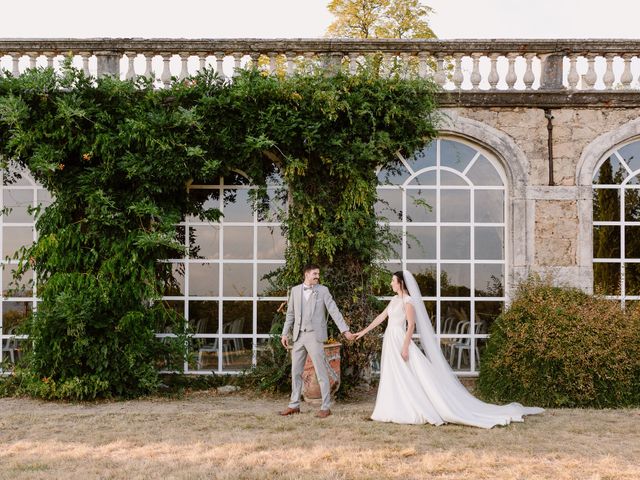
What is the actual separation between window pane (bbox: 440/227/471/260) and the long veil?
6.15ft

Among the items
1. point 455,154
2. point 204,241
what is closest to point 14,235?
point 204,241

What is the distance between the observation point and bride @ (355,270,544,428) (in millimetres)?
6645

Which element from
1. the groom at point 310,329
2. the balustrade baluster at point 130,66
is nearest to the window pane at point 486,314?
the groom at point 310,329

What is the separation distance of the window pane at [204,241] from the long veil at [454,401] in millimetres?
2924

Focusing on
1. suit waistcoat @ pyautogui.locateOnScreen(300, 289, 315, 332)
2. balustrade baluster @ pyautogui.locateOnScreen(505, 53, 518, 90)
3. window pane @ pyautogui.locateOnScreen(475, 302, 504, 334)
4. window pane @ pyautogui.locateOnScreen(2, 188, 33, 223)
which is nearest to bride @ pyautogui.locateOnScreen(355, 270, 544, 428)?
suit waistcoat @ pyautogui.locateOnScreen(300, 289, 315, 332)

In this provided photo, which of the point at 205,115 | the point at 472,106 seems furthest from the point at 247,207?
the point at 472,106

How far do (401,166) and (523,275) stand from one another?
2.22 meters

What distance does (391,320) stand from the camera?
712 cm

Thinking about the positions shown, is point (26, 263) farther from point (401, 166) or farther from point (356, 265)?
point (401, 166)

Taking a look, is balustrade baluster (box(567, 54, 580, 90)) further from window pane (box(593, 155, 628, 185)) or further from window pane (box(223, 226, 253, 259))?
window pane (box(223, 226, 253, 259))

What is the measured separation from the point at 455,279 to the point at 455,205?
1028 mm

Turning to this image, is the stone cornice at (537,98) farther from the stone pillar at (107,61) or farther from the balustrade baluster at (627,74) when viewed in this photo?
the stone pillar at (107,61)

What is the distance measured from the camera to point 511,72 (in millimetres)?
8789

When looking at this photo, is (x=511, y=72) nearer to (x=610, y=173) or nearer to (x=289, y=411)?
(x=610, y=173)
